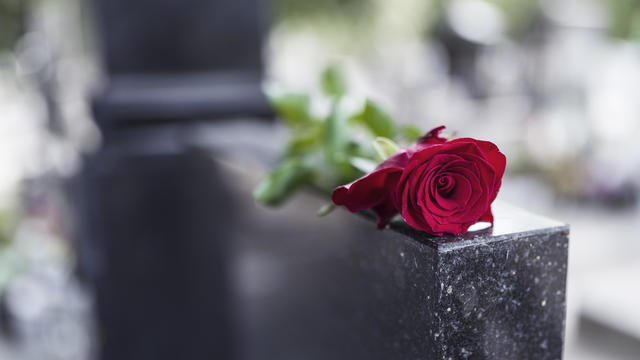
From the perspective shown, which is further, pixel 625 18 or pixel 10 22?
pixel 625 18

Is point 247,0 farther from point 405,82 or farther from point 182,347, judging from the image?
point 405,82

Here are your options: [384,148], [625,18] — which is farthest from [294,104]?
[625,18]

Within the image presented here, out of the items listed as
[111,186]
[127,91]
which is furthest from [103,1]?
[111,186]

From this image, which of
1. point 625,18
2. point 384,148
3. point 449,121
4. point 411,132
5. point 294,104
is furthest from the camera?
point 625,18

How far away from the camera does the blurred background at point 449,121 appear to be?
372 cm

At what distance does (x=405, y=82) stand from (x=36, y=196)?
34.1 feet

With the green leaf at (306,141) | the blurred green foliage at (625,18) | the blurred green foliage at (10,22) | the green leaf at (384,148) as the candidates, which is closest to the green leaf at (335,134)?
the green leaf at (306,141)

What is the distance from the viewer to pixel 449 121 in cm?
1251

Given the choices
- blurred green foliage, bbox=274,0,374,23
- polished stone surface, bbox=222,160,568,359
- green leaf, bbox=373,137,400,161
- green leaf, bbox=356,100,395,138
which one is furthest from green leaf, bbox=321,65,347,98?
blurred green foliage, bbox=274,0,374,23

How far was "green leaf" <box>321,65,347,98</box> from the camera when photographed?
6.62 feet

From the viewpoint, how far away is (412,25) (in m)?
24.5

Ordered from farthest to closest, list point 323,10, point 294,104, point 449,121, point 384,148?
point 323,10
point 449,121
point 294,104
point 384,148

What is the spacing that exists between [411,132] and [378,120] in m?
0.10

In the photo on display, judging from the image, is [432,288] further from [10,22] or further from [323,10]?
[10,22]
